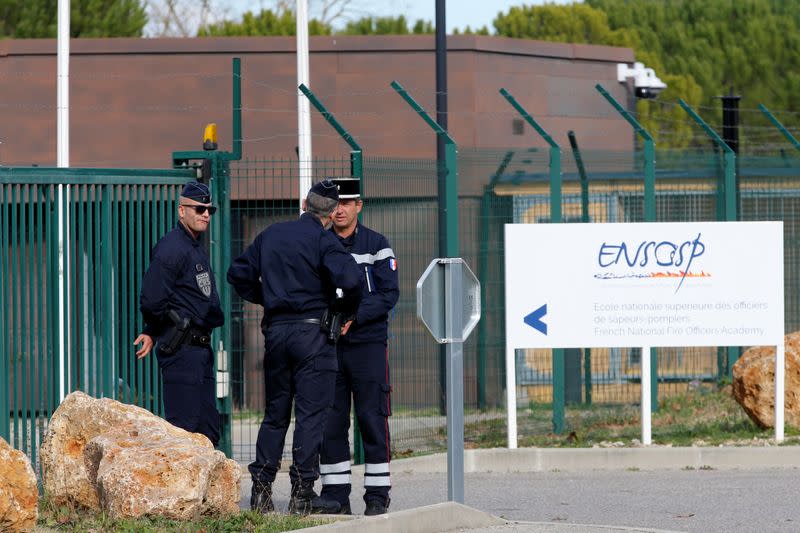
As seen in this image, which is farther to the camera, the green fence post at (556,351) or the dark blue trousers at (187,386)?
the green fence post at (556,351)

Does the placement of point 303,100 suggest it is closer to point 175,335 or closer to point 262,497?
point 175,335

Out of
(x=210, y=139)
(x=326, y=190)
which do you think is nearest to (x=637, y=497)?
(x=326, y=190)

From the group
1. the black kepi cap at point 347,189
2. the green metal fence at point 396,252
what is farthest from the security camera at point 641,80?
the black kepi cap at point 347,189

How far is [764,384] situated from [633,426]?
1507mm

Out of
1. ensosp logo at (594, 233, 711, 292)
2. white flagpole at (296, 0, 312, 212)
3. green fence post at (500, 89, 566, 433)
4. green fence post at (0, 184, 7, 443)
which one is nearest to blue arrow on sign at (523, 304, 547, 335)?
ensosp logo at (594, 233, 711, 292)

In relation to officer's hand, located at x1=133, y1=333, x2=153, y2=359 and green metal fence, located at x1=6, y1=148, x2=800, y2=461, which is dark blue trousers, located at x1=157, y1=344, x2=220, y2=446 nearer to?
officer's hand, located at x1=133, y1=333, x2=153, y2=359

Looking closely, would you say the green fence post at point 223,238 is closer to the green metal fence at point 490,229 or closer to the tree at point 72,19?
the green metal fence at point 490,229

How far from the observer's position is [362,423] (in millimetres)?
8805

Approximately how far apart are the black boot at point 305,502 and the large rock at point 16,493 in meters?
1.60

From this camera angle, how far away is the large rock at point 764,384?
1241 centimetres

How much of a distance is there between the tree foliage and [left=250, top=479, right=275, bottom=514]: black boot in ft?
121

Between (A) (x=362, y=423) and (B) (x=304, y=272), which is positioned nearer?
(B) (x=304, y=272)

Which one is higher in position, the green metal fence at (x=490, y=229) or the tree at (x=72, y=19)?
the tree at (x=72, y=19)

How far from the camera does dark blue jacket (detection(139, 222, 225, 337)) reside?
9.05 meters
